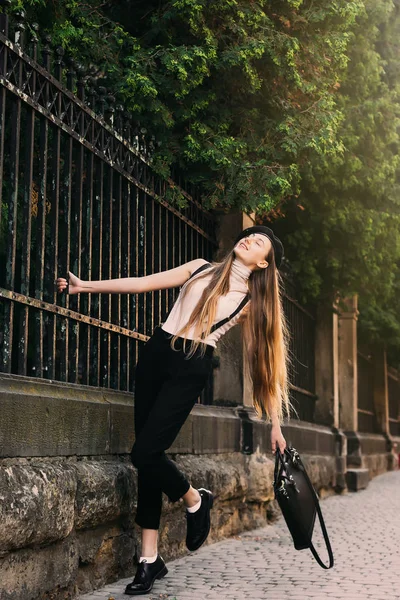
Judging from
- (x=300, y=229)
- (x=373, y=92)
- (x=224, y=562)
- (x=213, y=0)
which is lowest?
(x=224, y=562)

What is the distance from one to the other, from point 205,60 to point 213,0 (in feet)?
1.36

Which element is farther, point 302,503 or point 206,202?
point 206,202

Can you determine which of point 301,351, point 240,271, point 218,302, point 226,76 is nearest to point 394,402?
point 301,351

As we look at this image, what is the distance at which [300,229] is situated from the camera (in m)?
9.84

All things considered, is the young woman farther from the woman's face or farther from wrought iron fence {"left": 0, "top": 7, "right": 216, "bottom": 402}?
wrought iron fence {"left": 0, "top": 7, "right": 216, "bottom": 402}

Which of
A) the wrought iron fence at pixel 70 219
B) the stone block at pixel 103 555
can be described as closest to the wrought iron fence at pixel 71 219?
the wrought iron fence at pixel 70 219

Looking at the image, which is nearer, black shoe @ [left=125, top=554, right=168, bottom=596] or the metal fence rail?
black shoe @ [left=125, top=554, right=168, bottom=596]

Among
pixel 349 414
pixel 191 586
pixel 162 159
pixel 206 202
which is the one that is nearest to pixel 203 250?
pixel 206 202

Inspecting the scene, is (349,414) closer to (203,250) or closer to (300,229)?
(300,229)

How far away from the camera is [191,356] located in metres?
4.65

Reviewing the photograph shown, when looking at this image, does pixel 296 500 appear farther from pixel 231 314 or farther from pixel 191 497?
pixel 231 314

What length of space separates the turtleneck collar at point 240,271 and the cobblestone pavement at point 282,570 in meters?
1.63

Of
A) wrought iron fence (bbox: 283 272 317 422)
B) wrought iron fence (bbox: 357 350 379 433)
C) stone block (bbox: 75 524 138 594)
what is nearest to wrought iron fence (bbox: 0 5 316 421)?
stone block (bbox: 75 524 138 594)

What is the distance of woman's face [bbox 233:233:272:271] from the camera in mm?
4801
